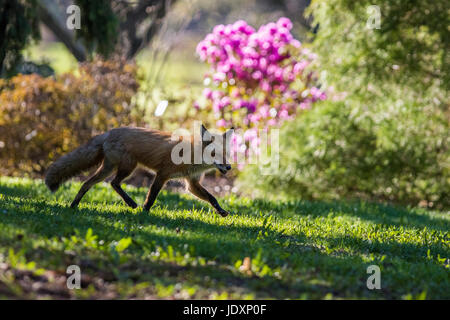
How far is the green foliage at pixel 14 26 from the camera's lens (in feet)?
36.7

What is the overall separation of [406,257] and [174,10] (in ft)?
52.9

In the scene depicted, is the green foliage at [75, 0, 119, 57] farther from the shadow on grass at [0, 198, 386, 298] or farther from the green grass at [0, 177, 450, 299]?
the shadow on grass at [0, 198, 386, 298]

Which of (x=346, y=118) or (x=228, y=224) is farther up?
(x=346, y=118)

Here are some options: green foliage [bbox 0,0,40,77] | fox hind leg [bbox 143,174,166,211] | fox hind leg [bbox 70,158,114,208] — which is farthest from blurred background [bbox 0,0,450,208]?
fox hind leg [bbox 143,174,166,211]

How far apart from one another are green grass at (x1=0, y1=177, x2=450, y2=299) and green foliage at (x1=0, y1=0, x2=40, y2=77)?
501 centimetres

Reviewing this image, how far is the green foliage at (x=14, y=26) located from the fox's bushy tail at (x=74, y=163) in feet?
15.3

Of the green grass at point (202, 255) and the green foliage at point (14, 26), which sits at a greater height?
the green foliage at point (14, 26)

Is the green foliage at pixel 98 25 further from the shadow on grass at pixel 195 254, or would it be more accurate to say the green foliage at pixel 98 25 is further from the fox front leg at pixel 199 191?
the shadow on grass at pixel 195 254

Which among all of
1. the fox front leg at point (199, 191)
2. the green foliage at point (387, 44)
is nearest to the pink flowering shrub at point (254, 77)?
the green foliage at point (387, 44)

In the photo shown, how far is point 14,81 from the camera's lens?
42.3ft

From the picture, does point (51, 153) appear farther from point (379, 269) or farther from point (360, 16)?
point (379, 269)

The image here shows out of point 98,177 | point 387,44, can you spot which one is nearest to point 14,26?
point 98,177

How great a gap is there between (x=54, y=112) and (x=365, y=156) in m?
7.01
